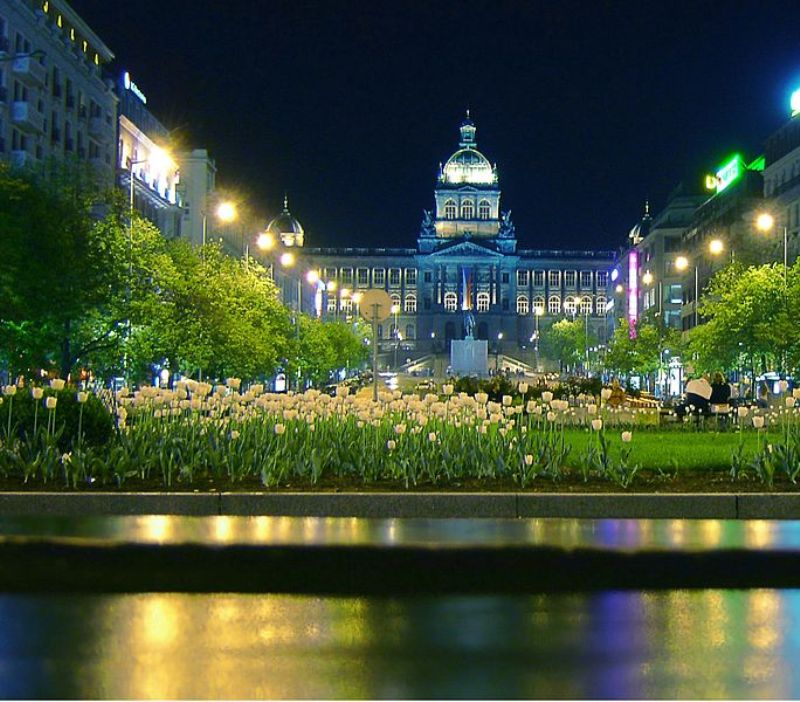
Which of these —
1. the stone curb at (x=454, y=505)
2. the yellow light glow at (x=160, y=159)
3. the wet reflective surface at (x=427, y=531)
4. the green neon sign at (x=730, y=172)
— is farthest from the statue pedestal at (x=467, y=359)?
the wet reflective surface at (x=427, y=531)

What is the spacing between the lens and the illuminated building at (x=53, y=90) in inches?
2537

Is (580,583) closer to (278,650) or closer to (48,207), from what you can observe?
(278,650)

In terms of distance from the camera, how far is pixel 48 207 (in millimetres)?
43406

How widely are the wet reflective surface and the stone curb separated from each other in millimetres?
159

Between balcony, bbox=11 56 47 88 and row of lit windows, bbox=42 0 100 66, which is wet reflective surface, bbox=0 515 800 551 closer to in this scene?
balcony, bbox=11 56 47 88

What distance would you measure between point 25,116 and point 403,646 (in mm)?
61212

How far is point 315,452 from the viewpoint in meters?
17.2

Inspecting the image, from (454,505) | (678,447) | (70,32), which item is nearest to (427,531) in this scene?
(454,505)

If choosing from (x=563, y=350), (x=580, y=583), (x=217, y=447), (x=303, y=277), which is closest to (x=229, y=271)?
(x=217, y=447)

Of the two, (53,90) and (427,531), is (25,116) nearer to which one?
(53,90)

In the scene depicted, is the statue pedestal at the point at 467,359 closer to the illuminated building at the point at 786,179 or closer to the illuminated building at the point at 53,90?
the illuminated building at the point at 786,179

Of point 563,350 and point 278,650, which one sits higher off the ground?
point 563,350

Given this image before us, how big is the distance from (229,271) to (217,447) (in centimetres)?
4386

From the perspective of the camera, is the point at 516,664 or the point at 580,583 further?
the point at 580,583
